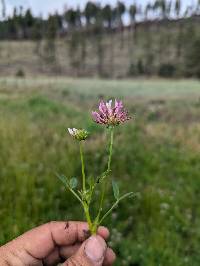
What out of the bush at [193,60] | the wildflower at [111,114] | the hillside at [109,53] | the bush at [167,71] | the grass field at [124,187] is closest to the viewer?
the wildflower at [111,114]

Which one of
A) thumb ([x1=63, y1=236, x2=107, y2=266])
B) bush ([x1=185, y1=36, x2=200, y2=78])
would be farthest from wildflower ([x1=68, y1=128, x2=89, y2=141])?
bush ([x1=185, y1=36, x2=200, y2=78])

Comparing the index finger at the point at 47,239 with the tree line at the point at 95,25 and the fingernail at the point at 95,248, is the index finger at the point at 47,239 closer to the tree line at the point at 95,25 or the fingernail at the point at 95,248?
the fingernail at the point at 95,248

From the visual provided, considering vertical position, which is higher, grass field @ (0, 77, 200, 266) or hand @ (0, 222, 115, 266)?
hand @ (0, 222, 115, 266)

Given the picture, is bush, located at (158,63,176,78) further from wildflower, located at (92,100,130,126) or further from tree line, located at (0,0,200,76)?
wildflower, located at (92,100,130,126)

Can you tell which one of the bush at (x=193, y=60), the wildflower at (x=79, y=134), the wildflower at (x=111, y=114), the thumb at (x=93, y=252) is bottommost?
the bush at (x=193, y=60)

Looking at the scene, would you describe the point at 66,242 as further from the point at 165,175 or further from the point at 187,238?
the point at 165,175

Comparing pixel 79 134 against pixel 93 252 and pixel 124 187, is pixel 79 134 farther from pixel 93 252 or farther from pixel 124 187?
pixel 124 187

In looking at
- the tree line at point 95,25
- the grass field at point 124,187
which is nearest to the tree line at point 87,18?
the tree line at point 95,25
